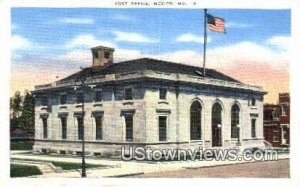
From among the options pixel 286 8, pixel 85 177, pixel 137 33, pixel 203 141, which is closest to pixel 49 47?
pixel 137 33

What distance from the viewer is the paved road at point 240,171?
273cm

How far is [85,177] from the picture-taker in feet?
8.93

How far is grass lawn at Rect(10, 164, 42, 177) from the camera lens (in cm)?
269

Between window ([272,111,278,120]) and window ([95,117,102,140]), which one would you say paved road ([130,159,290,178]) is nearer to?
window ([272,111,278,120])

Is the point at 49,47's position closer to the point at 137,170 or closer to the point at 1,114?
the point at 1,114

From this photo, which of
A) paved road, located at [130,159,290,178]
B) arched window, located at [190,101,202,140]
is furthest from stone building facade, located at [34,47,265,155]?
paved road, located at [130,159,290,178]

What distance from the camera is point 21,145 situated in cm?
278

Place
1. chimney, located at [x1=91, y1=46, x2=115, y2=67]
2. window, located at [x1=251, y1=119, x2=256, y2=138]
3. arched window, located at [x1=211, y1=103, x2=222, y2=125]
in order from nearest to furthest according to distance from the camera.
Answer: chimney, located at [x1=91, y1=46, x2=115, y2=67] → window, located at [x1=251, y1=119, x2=256, y2=138] → arched window, located at [x1=211, y1=103, x2=222, y2=125]

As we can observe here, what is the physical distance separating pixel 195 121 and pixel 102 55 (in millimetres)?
533

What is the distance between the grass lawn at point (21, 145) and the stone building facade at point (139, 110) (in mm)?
45

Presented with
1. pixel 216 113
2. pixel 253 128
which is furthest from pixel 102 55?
pixel 253 128

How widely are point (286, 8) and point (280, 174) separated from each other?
0.64m

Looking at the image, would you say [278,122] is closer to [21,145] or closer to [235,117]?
[235,117]

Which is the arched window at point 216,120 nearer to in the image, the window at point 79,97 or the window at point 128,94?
the window at point 128,94
